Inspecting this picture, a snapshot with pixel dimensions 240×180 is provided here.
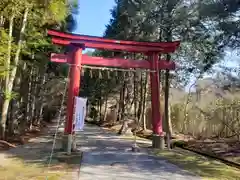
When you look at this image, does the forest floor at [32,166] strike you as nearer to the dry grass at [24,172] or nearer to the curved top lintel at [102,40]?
the dry grass at [24,172]

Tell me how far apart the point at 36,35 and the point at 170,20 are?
626 cm

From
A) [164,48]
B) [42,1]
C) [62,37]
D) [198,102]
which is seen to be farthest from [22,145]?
[198,102]

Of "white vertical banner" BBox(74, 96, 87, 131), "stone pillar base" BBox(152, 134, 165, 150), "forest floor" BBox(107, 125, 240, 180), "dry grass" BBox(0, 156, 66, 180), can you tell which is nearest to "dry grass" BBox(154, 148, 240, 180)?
"forest floor" BBox(107, 125, 240, 180)

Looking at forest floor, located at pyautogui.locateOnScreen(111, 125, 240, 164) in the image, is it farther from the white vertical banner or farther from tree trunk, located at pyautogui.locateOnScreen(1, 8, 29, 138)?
tree trunk, located at pyautogui.locateOnScreen(1, 8, 29, 138)

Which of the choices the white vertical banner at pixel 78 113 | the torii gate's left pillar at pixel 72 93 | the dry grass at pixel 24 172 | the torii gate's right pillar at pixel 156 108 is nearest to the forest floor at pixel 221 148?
the torii gate's right pillar at pixel 156 108

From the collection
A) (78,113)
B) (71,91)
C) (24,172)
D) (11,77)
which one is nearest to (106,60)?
(71,91)

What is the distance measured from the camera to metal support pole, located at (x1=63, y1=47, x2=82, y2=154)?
10.3m

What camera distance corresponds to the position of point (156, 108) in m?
12.2

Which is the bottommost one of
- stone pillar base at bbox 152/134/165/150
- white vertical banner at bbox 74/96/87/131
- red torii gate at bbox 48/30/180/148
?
stone pillar base at bbox 152/134/165/150

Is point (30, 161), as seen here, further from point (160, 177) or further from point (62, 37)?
point (62, 37)

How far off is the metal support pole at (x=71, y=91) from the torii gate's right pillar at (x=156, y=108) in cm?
300

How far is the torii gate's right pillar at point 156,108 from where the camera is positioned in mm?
11828

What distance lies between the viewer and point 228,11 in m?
8.61

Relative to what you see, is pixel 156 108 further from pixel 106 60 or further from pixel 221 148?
pixel 221 148
